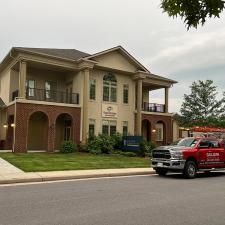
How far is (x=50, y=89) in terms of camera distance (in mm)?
31703

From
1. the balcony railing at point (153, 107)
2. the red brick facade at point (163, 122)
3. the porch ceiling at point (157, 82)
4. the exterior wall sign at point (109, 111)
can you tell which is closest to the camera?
the exterior wall sign at point (109, 111)

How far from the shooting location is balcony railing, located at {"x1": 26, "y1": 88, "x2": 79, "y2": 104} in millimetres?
29625

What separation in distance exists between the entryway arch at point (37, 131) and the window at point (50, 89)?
5.55 feet

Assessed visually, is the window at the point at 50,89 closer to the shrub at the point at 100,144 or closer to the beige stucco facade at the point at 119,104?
the beige stucco facade at the point at 119,104

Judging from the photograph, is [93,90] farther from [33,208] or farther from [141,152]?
[33,208]

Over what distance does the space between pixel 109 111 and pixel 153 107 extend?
6122 mm

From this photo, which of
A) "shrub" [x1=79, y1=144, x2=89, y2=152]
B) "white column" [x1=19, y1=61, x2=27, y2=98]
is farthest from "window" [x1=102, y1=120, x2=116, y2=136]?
"white column" [x1=19, y1=61, x2=27, y2=98]

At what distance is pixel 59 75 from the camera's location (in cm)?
3231

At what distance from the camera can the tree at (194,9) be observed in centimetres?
500

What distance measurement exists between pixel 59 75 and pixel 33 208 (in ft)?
79.8

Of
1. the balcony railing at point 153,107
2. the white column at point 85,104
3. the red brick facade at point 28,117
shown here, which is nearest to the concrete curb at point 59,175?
the red brick facade at point 28,117

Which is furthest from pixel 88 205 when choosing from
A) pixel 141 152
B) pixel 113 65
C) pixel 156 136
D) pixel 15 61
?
pixel 156 136

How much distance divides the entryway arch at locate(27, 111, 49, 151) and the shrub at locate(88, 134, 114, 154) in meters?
4.36

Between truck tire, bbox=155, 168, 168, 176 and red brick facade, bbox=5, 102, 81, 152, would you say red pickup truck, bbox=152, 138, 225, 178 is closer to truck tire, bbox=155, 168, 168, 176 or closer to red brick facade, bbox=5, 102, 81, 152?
truck tire, bbox=155, 168, 168, 176
